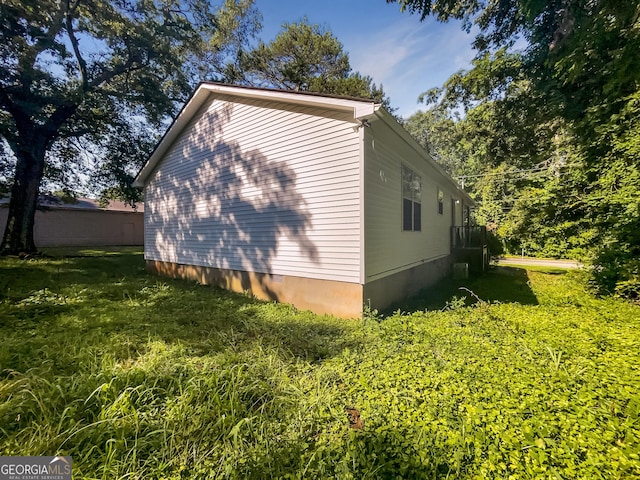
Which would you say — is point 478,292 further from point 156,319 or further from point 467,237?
point 156,319

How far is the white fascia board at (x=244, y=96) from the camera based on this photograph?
5.02m

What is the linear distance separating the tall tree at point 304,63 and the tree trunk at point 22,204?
40.5ft

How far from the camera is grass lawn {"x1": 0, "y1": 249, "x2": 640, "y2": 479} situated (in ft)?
7.08

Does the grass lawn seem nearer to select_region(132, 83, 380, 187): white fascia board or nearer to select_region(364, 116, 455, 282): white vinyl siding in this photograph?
select_region(364, 116, 455, 282): white vinyl siding

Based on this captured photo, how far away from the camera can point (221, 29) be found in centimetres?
1747

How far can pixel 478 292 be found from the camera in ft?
27.9

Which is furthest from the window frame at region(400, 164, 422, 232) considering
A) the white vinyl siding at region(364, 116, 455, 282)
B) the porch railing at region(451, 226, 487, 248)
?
the porch railing at region(451, 226, 487, 248)

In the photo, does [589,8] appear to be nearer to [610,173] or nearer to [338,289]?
[610,173]

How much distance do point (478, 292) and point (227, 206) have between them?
797 centimetres

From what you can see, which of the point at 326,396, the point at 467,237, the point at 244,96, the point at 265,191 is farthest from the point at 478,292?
the point at 244,96

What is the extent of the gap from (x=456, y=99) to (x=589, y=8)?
197 inches

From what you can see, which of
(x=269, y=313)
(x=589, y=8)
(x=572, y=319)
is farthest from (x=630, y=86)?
(x=269, y=313)

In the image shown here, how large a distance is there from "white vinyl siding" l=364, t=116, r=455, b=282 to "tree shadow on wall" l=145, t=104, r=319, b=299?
4.39 ft

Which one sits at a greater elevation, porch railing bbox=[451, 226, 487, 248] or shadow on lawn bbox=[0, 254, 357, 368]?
porch railing bbox=[451, 226, 487, 248]
